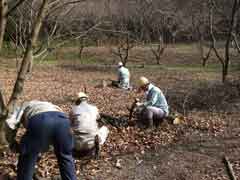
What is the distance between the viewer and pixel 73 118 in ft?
24.2

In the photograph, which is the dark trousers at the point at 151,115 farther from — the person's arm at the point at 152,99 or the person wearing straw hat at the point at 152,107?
the person's arm at the point at 152,99

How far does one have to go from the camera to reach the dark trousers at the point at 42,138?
209 inches

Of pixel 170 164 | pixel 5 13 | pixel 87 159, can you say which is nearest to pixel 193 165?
pixel 170 164

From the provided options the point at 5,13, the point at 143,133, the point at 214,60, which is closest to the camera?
the point at 5,13

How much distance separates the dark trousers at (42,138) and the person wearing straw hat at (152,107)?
3722 mm

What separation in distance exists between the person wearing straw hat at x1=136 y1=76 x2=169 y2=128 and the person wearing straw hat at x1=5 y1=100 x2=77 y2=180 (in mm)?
3647

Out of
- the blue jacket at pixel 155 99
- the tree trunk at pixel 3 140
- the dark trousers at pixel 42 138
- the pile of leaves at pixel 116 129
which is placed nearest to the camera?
the dark trousers at pixel 42 138

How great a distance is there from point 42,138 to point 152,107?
4.17 metres

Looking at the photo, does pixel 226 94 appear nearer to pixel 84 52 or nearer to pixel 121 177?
pixel 121 177

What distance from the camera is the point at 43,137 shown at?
5328 millimetres

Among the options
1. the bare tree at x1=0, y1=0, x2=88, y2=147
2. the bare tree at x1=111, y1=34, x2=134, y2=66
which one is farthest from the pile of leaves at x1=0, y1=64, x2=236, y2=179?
the bare tree at x1=111, y1=34, x2=134, y2=66

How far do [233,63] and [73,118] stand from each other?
24.7 m

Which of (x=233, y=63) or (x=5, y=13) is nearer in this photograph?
(x=5, y=13)

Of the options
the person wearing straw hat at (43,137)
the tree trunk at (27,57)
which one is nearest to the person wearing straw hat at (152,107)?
the tree trunk at (27,57)
